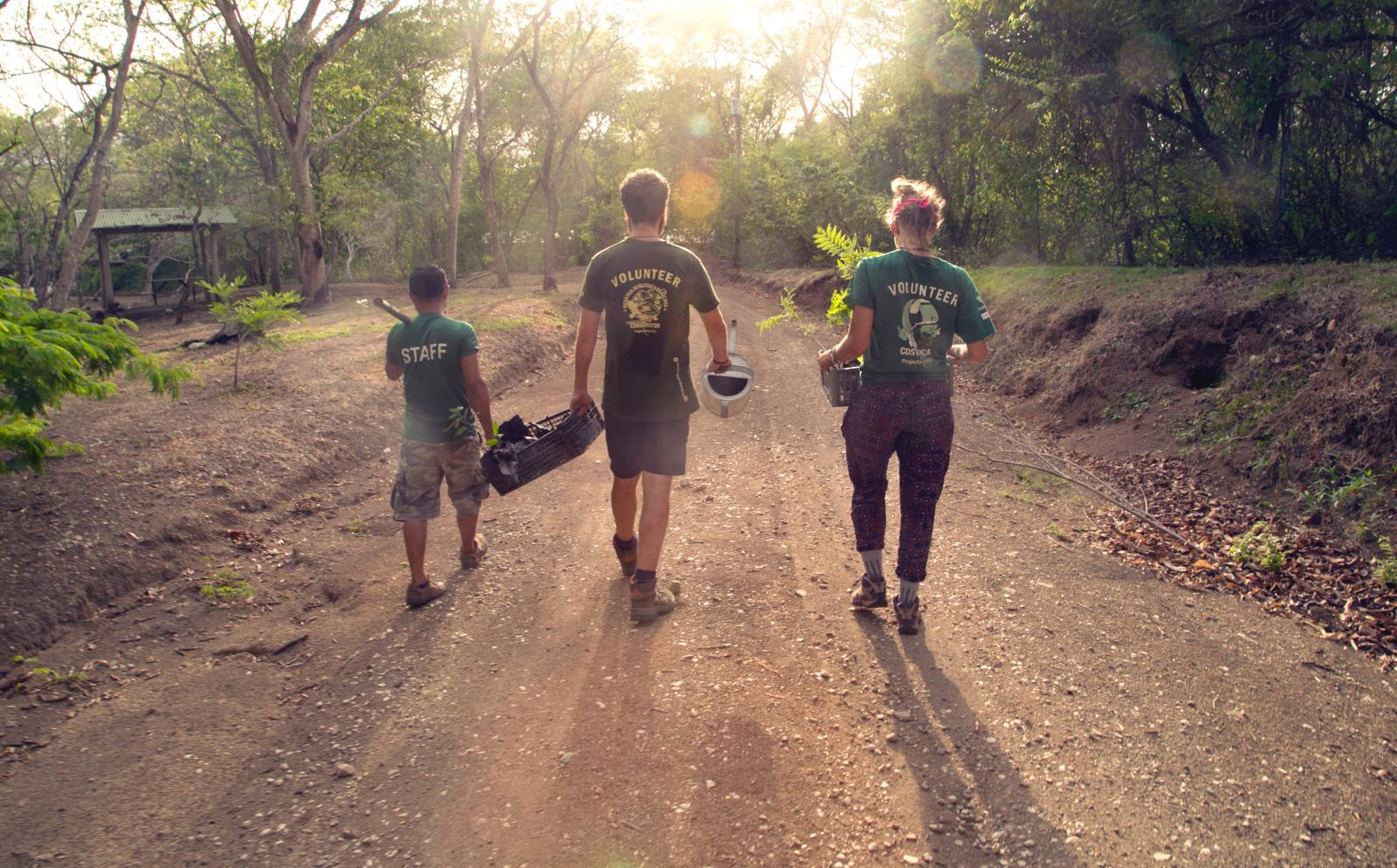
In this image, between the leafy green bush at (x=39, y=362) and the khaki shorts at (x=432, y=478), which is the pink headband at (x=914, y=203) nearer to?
the khaki shorts at (x=432, y=478)

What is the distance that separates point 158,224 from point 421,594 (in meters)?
30.2

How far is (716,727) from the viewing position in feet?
12.2

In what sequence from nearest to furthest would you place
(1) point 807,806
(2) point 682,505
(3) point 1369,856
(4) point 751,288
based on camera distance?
1. (3) point 1369,856
2. (1) point 807,806
3. (2) point 682,505
4. (4) point 751,288

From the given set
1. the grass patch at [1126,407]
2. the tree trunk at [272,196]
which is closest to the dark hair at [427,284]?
the grass patch at [1126,407]

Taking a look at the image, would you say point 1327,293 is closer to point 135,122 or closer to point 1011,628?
point 1011,628

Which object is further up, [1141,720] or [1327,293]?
[1327,293]

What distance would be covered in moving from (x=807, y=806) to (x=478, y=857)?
1.14m

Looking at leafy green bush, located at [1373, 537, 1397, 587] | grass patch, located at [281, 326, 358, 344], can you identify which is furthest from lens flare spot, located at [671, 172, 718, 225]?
leafy green bush, located at [1373, 537, 1397, 587]

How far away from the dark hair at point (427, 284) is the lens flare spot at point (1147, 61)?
→ 31.5ft

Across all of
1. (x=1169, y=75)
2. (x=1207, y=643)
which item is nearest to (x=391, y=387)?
(x=1207, y=643)

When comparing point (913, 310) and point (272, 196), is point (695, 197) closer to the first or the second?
point (272, 196)

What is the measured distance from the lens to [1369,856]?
2902 millimetres

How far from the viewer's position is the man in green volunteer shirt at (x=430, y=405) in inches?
198

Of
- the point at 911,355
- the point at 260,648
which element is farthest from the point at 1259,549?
the point at 260,648
